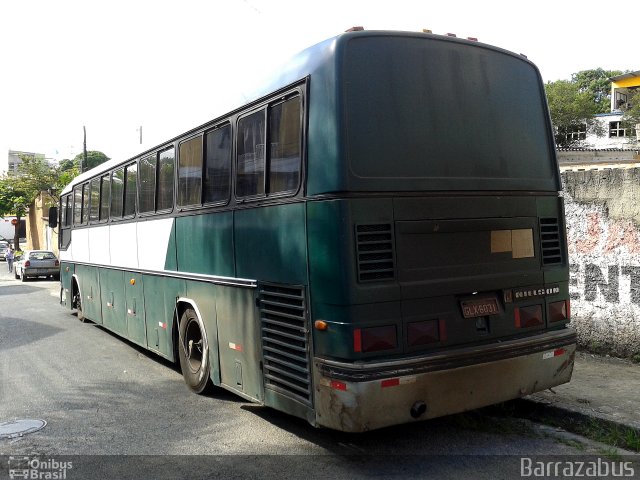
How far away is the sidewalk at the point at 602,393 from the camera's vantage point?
17.6 feet

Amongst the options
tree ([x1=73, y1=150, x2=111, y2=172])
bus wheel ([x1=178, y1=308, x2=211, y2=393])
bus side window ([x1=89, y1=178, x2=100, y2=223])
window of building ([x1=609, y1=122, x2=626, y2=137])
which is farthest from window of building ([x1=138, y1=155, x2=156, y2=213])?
tree ([x1=73, y1=150, x2=111, y2=172])

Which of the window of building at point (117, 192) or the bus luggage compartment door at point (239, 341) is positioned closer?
the bus luggage compartment door at point (239, 341)

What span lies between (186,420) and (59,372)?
321cm

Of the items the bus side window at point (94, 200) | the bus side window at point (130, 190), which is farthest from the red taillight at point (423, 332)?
the bus side window at point (94, 200)

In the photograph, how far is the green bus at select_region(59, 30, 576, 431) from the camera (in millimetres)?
4293

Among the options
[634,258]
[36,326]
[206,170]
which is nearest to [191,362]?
[206,170]

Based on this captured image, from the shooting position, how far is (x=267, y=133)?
5.11m

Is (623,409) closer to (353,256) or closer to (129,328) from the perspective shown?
(353,256)

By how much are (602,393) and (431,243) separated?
287 centimetres

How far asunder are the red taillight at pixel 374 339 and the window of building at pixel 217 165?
2242 mm


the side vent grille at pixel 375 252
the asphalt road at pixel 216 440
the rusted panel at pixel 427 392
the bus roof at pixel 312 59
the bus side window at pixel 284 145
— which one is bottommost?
the asphalt road at pixel 216 440

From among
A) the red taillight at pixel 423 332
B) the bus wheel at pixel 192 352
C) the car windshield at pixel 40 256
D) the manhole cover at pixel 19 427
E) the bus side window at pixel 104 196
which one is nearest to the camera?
the red taillight at pixel 423 332

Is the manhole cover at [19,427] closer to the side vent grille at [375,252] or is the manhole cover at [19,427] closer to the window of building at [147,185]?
the window of building at [147,185]

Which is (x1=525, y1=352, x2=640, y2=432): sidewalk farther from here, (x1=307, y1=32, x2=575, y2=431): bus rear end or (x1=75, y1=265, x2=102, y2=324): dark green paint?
(x1=75, y1=265, x2=102, y2=324): dark green paint
